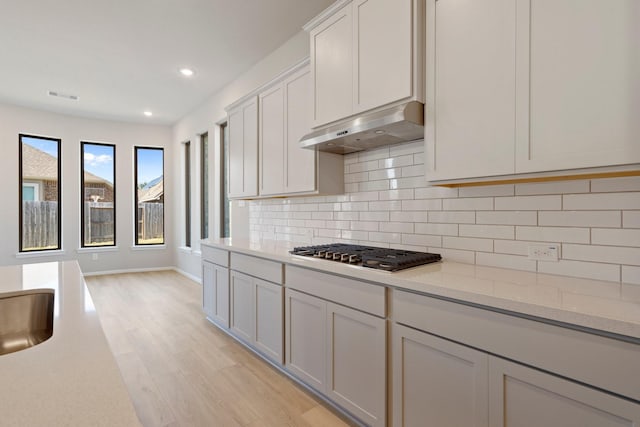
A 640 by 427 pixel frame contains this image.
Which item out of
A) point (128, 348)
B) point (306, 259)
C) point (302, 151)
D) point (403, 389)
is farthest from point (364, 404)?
point (128, 348)

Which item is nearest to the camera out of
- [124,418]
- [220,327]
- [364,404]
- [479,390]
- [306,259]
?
[124,418]

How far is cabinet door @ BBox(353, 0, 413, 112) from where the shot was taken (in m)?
1.83

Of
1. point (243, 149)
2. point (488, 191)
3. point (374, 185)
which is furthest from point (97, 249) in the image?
point (488, 191)

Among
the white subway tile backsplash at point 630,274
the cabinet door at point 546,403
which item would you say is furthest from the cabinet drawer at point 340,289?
Answer: the white subway tile backsplash at point 630,274

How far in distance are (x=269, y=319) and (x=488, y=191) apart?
1808mm

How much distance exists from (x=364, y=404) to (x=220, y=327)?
83.0 inches

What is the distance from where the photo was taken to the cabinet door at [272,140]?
118 inches

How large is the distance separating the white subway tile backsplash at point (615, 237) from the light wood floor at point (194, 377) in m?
1.69

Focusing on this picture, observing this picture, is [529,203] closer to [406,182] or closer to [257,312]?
[406,182]

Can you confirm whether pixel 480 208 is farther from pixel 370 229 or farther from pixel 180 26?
pixel 180 26

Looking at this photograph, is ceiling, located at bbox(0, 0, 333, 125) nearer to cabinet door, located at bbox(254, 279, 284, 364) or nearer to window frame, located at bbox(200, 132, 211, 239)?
window frame, located at bbox(200, 132, 211, 239)

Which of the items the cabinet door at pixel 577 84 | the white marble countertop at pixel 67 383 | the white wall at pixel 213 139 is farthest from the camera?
the white wall at pixel 213 139

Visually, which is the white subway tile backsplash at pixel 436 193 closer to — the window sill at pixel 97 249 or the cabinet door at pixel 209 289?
the cabinet door at pixel 209 289

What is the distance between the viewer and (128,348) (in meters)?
2.95
